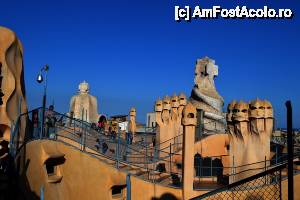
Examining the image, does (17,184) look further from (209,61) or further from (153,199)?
(209,61)

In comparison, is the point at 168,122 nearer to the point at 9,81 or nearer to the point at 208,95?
the point at 208,95

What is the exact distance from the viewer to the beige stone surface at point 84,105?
Answer: 79.6 feet

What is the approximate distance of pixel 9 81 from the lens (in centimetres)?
1276

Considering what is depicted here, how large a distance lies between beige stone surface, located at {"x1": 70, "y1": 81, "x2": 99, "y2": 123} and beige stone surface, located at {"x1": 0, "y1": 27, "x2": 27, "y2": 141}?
34.3ft

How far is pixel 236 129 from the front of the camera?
1089cm

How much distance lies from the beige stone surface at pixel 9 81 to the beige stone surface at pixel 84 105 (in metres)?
10.4

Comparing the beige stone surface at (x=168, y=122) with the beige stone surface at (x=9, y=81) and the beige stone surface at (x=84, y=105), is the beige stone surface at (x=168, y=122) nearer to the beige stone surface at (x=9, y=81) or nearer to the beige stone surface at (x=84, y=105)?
the beige stone surface at (x=9, y=81)

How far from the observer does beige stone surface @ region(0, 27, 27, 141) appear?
12.2m

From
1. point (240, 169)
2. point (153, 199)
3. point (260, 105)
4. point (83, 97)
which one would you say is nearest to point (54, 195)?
point (153, 199)

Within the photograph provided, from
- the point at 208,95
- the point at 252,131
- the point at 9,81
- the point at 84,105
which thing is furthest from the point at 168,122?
the point at 84,105

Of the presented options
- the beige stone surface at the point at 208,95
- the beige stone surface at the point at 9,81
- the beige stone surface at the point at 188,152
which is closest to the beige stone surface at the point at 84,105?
the beige stone surface at the point at 208,95

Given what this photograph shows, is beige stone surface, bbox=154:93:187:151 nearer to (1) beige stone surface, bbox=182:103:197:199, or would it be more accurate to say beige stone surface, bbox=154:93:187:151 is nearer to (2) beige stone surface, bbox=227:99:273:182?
(2) beige stone surface, bbox=227:99:273:182

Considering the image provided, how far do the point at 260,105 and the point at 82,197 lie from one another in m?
5.95

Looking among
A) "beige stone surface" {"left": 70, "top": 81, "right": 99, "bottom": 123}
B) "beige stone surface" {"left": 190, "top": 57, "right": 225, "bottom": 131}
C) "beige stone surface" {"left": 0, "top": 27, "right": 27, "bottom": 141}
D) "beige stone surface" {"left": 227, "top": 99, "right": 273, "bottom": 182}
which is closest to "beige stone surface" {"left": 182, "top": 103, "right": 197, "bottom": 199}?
"beige stone surface" {"left": 227, "top": 99, "right": 273, "bottom": 182}
